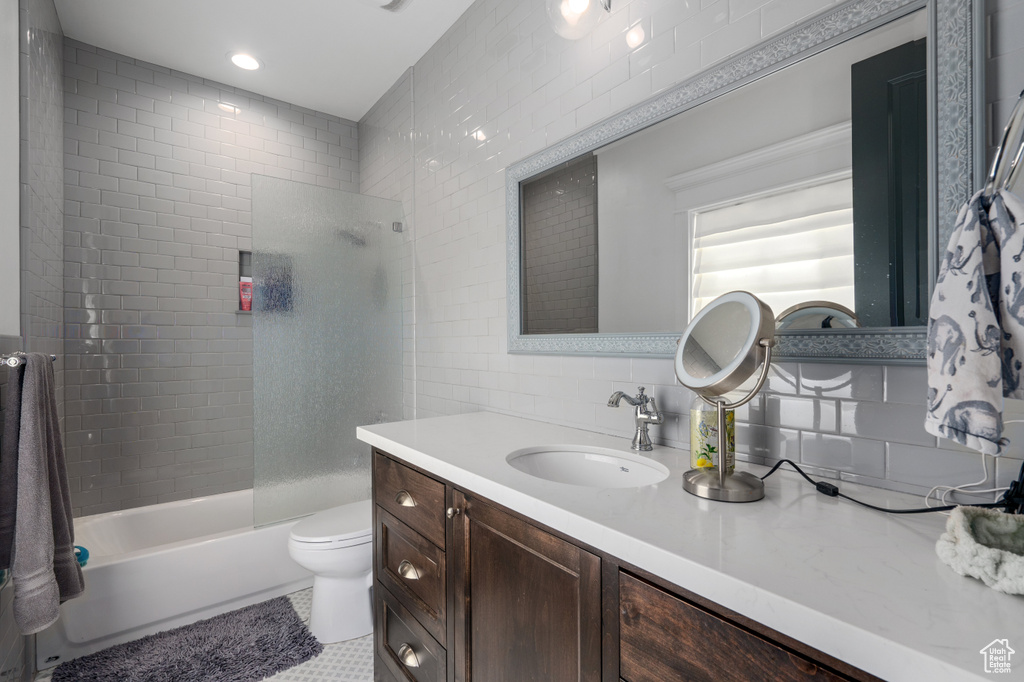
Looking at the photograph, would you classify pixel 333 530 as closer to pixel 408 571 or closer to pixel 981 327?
pixel 408 571

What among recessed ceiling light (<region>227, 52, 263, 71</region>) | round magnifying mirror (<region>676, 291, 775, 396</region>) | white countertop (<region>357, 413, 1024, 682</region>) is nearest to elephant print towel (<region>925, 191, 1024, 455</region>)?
white countertop (<region>357, 413, 1024, 682</region>)

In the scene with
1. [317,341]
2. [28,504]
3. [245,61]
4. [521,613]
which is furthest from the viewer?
[245,61]

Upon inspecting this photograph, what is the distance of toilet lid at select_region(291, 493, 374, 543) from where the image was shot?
6.48ft

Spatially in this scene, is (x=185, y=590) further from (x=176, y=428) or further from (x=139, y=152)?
(x=139, y=152)

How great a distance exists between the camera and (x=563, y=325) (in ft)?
5.79

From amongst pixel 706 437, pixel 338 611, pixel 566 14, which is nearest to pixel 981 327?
pixel 706 437

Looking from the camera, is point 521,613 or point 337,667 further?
point 337,667

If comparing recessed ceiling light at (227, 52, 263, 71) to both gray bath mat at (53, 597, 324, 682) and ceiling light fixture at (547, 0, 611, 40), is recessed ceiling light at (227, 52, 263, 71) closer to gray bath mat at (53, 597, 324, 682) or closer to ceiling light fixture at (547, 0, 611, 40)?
ceiling light fixture at (547, 0, 611, 40)

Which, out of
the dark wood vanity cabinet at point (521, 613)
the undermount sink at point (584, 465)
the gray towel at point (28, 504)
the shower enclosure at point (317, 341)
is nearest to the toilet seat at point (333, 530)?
the shower enclosure at point (317, 341)

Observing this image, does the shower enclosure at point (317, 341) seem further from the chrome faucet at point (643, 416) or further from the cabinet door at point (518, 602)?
the chrome faucet at point (643, 416)

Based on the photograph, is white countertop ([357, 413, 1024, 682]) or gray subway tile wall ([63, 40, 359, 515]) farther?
gray subway tile wall ([63, 40, 359, 515])

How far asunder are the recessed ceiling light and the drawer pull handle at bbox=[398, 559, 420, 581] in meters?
2.79

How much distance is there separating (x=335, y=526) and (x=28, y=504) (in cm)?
102

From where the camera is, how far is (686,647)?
688 millimetres
